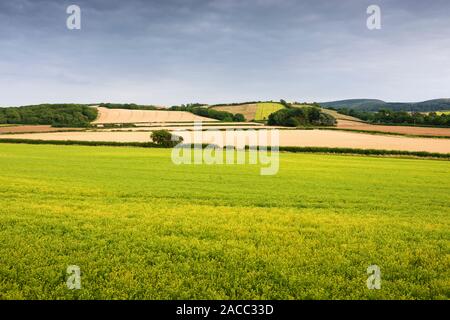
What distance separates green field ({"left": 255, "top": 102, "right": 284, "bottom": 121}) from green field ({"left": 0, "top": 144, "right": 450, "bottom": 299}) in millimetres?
121283

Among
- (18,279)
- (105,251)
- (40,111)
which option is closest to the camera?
(18,279)

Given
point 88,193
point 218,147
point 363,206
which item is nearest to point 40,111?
point 218,147

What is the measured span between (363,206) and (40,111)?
438 feet

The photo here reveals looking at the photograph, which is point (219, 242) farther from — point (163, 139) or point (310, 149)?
point (163, 139)

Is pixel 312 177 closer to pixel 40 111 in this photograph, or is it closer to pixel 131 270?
pixel 131 270

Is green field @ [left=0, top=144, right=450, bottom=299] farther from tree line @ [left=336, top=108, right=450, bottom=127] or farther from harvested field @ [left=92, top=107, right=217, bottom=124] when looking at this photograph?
harvested field @ [left=92, top=107, right=217, bottom=124]

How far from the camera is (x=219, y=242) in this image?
10945 mm

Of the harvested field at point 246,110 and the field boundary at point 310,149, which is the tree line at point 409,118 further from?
the field boundary at point 310,149

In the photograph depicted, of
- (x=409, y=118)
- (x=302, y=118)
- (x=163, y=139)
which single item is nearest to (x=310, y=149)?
(x=163, y=139)

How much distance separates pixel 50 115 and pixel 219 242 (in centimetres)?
12648

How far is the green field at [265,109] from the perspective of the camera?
14338 cm

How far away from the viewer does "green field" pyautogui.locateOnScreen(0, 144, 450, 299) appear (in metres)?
7.95

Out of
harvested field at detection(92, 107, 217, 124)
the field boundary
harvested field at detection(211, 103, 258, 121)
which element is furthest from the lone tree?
harvested field at detection(211, 103, 258, 121)

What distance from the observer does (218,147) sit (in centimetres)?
5875
